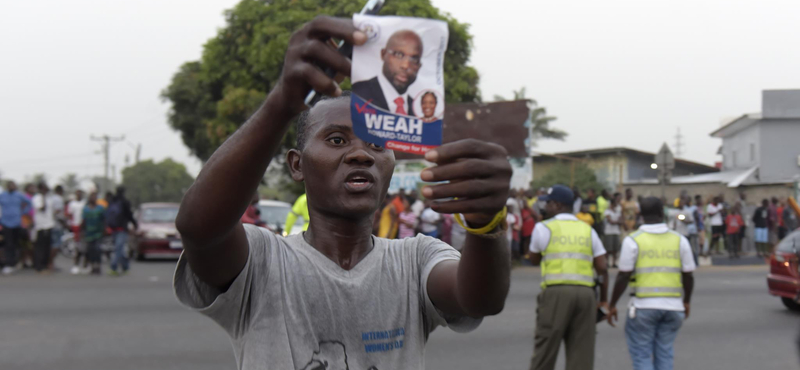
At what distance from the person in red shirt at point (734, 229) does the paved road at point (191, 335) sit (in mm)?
8741

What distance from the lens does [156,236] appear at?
19797 mm

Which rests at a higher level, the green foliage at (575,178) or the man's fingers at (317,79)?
the green foliage at (575,178)

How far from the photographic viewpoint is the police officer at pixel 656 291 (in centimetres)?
665

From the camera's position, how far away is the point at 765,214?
22.2 m

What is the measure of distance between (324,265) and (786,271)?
11.5m

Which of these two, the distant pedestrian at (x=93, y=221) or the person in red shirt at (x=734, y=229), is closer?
the distant pedestrian at (x=93, y=221)

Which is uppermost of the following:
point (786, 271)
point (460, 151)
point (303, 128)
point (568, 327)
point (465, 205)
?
point (303, 128)

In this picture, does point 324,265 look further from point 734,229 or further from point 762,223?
point 734,229

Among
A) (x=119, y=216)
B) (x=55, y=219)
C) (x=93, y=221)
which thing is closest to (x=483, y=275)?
(x=119, y=216)

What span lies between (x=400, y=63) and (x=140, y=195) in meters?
85.9

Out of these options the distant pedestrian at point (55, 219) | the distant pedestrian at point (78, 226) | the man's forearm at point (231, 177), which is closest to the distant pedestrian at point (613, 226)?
the distant pedestrian at point (78, 226)

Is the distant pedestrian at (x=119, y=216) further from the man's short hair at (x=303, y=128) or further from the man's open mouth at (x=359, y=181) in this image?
the man's open mouth at (x=359, y=181)

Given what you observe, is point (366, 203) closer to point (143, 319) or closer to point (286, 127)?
point (286, 127)

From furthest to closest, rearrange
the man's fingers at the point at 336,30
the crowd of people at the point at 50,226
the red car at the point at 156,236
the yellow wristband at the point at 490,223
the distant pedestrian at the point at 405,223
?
the red car at the point at 156,236, the crowd of people at the point at 50,226, the distant pedestrian at the point at 405,223, the yellow wristband at the point at 490,223, the man's fingers at the point at 336,30
